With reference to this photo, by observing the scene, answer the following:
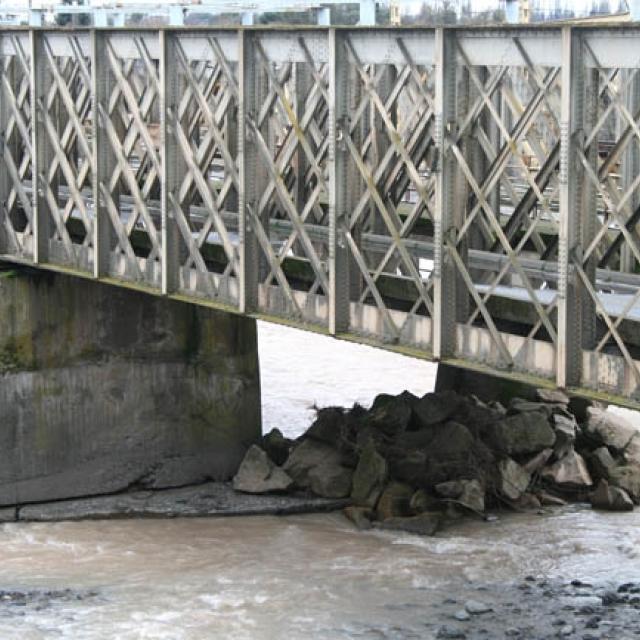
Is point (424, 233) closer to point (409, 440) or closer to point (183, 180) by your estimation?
point (409, 440)

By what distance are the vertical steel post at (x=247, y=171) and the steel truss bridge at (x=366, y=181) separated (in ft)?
0.07

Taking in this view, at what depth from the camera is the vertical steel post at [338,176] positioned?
834 inches

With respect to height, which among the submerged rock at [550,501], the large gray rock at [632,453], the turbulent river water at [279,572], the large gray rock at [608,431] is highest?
the large gray rock at [608,431]

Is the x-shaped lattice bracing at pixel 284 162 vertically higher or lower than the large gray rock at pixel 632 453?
higher

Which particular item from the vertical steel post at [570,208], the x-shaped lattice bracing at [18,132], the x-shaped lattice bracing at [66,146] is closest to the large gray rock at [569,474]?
the x-shaped lattice bracing at [66,146]

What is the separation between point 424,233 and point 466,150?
9.77m

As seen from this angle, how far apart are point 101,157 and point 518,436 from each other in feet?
23.2

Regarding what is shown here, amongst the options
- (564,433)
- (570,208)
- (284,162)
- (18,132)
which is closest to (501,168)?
(570,208)

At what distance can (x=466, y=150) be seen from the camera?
20.0 meters

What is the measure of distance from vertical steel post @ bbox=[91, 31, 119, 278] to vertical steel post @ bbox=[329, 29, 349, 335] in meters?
5.15

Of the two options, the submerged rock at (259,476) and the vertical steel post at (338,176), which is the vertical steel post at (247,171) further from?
the submerged rock at (259,476)

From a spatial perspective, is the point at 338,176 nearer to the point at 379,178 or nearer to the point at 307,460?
the point at 379,178

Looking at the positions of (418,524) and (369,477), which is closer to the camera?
(418,524)

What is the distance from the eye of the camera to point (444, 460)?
89.2 ft
